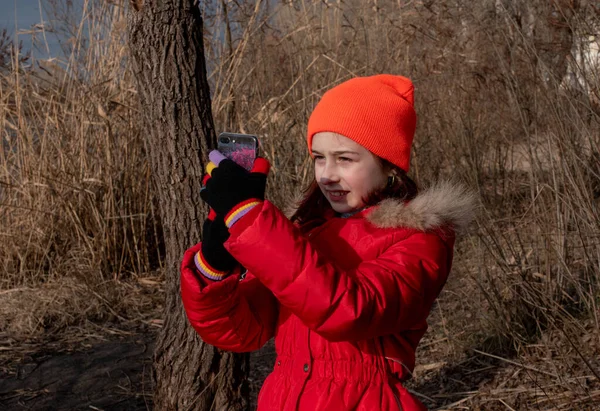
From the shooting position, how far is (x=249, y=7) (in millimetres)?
3812

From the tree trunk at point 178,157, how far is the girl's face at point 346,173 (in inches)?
29.4

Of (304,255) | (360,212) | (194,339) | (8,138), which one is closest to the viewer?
(304,255)

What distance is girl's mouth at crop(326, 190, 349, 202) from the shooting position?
165cm

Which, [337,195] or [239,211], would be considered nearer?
[239,211]

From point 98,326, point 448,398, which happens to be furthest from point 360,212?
point 98,326

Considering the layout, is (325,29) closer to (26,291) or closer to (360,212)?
(26,291)

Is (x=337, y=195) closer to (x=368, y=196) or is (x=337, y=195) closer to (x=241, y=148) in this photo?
(x=368, y=196)

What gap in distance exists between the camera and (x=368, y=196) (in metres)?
1.65

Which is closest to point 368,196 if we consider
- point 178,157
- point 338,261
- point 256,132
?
point 338,261

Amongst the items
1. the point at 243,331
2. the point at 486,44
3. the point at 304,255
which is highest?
the point at 486,44

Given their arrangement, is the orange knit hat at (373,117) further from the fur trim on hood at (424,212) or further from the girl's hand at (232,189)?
the girl's hand at (232,189)

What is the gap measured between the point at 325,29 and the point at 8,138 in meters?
2.14

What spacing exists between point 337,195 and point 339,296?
0.38 metres

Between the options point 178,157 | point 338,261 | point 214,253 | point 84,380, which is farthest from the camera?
point 84,380
